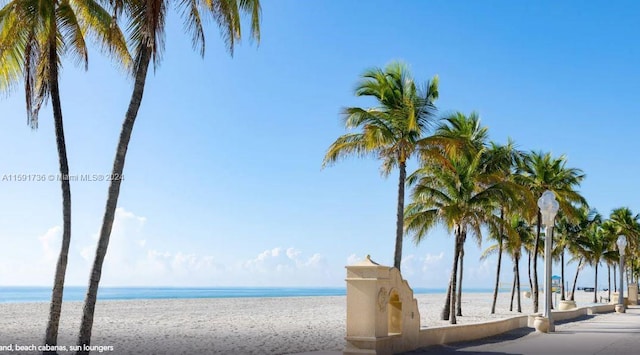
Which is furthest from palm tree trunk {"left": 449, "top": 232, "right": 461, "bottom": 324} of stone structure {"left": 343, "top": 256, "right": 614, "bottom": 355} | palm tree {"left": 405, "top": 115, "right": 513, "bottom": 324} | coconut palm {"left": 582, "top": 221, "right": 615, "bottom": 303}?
coconut palm {"left": 582, "top": 221, "right": 615, "bottom": 303}

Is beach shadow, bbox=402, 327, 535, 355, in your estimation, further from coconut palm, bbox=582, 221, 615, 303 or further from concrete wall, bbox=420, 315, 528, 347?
coconut palm, bbox=582, 221, 615, 303

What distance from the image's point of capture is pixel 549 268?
22.5 metres

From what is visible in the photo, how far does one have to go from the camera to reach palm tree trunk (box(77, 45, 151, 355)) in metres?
12.2

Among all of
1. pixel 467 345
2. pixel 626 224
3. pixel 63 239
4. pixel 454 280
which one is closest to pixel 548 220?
pixel 454 280

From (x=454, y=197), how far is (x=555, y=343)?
9649mm

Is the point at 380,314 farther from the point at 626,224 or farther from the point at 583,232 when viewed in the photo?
the point at 626,224

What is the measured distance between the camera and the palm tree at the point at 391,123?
72.7 ft

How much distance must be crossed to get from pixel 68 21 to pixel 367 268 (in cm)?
770

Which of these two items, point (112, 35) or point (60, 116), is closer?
point (60, 116)

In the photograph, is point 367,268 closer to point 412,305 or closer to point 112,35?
point 412,305

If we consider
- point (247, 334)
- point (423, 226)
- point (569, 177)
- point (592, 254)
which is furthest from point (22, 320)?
point (592, 254)

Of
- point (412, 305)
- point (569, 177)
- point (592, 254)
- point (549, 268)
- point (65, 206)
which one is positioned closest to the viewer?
point (65, 206)

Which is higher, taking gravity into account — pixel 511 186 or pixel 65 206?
pixel 511 186

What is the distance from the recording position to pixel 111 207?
1242 cm
